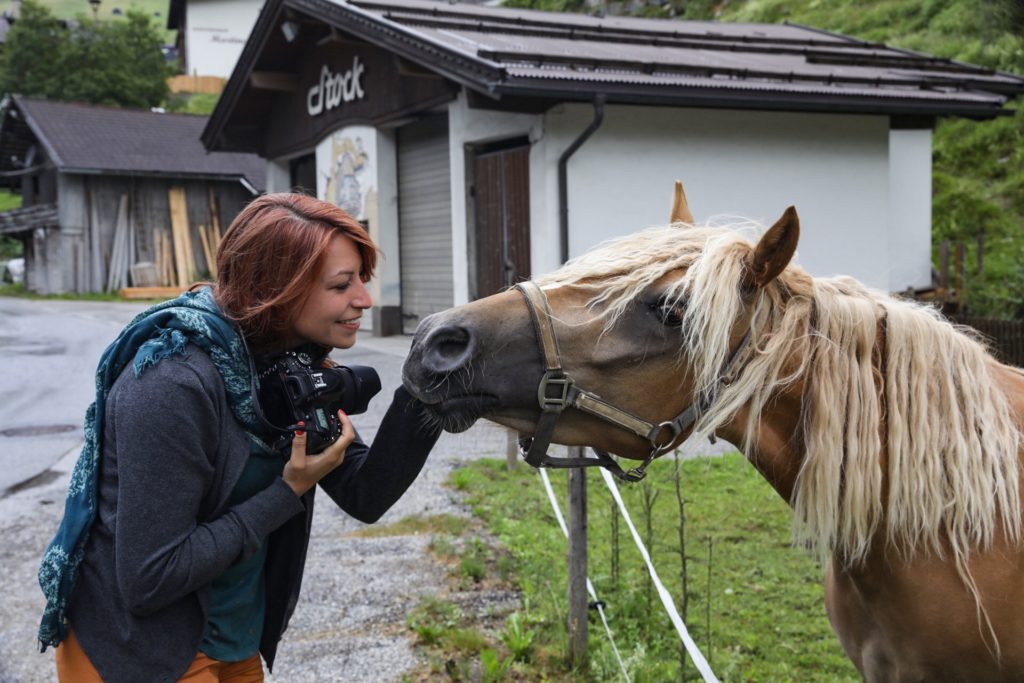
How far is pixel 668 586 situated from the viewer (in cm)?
461

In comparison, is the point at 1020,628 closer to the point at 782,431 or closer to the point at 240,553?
the point at 782,431

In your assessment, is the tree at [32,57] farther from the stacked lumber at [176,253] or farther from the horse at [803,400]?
the horse at [803,400]

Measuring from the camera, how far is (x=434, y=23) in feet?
37.3

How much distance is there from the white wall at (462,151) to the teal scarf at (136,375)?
886 centimetres

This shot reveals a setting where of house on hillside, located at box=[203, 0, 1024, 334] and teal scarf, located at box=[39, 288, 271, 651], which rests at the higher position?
house on hillside, located at box=[203, 0, 1024, 334]

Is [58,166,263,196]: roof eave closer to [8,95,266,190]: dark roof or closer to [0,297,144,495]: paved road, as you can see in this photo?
[8,95,266,190]: dark roof

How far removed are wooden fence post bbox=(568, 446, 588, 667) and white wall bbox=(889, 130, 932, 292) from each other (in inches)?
425

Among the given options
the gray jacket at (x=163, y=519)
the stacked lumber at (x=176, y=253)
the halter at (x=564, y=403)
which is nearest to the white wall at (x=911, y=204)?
the halter at (x=564, y=403)

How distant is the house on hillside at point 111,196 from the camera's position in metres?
27.7

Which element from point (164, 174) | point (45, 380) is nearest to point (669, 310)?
point (45, 380)

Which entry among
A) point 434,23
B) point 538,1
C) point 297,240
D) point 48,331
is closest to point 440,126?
point 434,23

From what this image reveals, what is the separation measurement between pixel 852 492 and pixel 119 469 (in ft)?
4.99

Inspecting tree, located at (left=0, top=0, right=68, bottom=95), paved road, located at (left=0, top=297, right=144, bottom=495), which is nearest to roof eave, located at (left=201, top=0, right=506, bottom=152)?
paved road, located at (left=0, top=297, right=144, bottom=495)

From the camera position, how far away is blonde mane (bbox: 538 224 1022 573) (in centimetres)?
194
